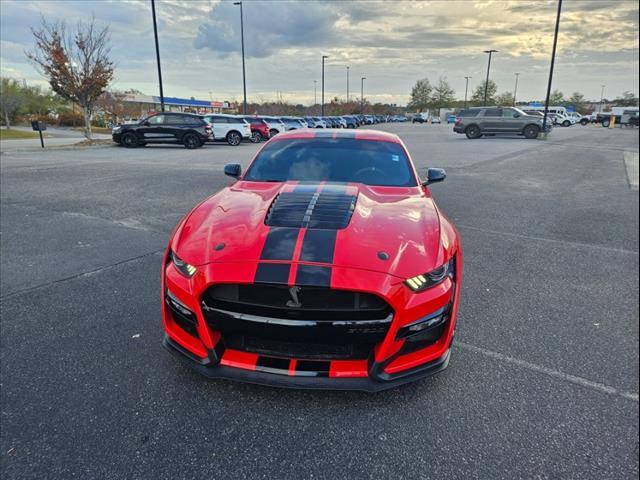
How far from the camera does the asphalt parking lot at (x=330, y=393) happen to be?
1.98 meters

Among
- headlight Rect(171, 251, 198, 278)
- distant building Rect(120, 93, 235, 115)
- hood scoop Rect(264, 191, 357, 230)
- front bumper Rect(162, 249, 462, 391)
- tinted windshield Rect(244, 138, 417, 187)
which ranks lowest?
front bumper Rect(162, 249, 462, 391)

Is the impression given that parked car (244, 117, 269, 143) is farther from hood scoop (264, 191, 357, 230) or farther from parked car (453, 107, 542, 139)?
hood scoop (264, 191, 357, 230)

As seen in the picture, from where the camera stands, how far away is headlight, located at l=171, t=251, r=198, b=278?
2.37 m

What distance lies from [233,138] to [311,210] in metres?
22.9

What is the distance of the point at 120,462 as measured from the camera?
1977mm

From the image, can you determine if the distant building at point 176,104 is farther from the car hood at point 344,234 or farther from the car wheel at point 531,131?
the car hood at point 344,234

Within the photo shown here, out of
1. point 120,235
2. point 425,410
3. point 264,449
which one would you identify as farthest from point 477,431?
point 120,235

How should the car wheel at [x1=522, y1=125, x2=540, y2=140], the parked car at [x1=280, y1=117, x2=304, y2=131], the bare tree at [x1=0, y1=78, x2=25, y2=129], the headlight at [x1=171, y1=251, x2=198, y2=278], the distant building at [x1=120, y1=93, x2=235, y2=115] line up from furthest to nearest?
the distant building at [x1=120, y1=93, x2=235, y2=115], the bare tree at [x1=0, y1=78, x2=25, y2=129], the parked car at [x1=280, y1=117, x2=304, y2=131], the car wheel at [x1=522, y1=125, x2=540, y2=140], the headlight at [x1=171, y1=251, x2=198, y2=278]

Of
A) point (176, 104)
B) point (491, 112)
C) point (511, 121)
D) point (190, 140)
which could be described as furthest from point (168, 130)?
point (176, 104)

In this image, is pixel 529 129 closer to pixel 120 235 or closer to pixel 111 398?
pixel 120 235

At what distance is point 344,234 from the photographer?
97.3 inches

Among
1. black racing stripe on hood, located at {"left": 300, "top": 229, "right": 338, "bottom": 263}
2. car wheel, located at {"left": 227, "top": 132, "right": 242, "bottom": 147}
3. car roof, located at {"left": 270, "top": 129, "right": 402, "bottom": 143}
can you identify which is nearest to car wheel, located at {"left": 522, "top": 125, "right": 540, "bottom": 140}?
car wheel, located at {"left": 227, "top": 132, "right": 242, "bottom": 147}

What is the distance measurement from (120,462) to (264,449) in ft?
2.20

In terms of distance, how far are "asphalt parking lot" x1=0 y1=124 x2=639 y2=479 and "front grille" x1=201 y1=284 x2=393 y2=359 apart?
0.38 meters
